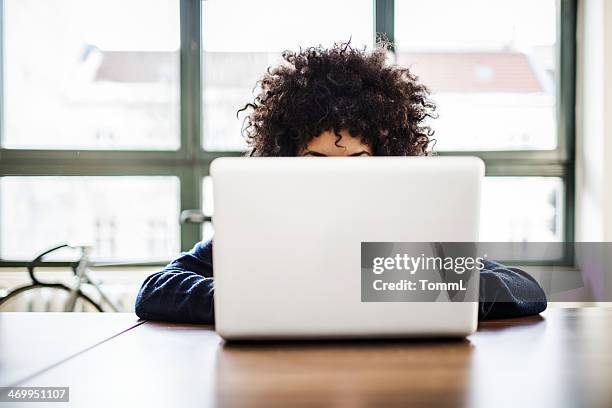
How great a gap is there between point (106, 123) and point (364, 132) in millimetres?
1982

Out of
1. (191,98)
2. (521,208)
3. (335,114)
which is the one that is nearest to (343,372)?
(335,114)

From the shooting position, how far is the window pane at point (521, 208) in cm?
280

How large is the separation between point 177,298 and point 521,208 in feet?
7.72

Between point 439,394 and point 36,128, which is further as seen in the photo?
point 36,128

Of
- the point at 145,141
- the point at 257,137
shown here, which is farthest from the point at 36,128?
the point at 257,137

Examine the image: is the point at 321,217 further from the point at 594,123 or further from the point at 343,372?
the point at 594,123

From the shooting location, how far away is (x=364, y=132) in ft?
3.97

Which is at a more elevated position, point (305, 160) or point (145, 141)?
point (145, 141)

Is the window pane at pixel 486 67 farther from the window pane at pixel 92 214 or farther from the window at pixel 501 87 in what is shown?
the window pane at pixel 92 214

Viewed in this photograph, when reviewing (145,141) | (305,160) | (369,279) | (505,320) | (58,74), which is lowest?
(505,320)

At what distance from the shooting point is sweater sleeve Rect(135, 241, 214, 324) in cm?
86

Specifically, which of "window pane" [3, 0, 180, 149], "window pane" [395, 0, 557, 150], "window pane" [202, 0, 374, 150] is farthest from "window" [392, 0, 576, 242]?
"window pane" [3, 0, 180, 149]

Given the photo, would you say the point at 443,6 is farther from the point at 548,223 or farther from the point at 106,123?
the point at 106,123

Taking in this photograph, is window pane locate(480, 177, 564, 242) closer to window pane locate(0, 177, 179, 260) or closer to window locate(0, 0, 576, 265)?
window locate(0, 0, 576, 265)
